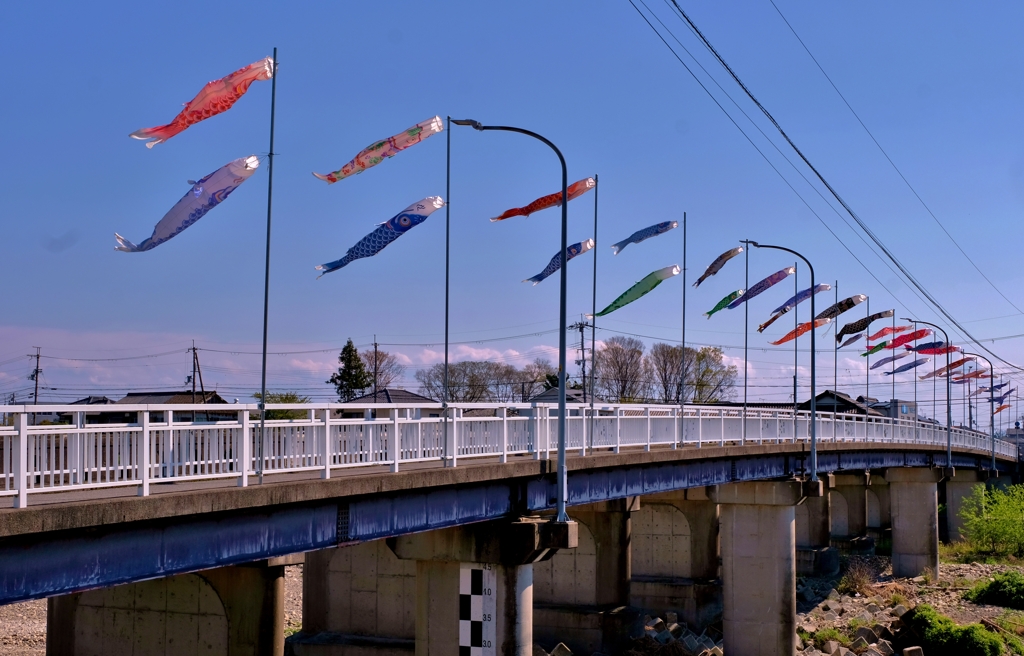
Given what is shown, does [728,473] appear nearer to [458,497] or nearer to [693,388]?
[458,497]

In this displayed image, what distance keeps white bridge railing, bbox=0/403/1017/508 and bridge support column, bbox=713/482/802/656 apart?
5.03m

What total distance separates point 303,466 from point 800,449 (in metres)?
24.3

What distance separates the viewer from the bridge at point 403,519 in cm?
1048

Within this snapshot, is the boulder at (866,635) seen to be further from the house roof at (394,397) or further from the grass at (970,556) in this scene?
the house roof at (394,397)

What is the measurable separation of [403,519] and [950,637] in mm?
25841

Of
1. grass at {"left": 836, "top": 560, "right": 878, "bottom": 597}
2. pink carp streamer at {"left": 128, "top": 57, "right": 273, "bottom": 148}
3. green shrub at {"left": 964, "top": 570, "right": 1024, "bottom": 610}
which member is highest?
pink carp streamer at {"left": 128, "top": 57, "right": 273, "bottom": 148}

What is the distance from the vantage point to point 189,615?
2792 centimetres

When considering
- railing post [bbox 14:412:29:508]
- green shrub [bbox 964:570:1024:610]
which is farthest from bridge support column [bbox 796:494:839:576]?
railing post [bbox 14:412:29:508]

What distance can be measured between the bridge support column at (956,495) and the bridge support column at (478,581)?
A: 2490 inches

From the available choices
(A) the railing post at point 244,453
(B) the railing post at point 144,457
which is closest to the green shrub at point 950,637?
(A) the railing post at point 244,453

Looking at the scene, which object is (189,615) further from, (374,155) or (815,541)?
(815,541)

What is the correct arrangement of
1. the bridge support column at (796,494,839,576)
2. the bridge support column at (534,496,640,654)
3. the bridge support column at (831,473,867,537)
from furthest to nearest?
the bridge support column at (831,473,867,537) → the bridge support column at (796,494,839,576) → the bridge support column at (534,496,640,654)

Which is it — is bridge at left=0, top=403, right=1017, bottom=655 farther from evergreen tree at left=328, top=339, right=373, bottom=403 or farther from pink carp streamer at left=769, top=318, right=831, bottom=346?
evergreen tree at left=328, top=339, right=373, bottom=403

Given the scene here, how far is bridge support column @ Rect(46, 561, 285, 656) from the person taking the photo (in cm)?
2745
